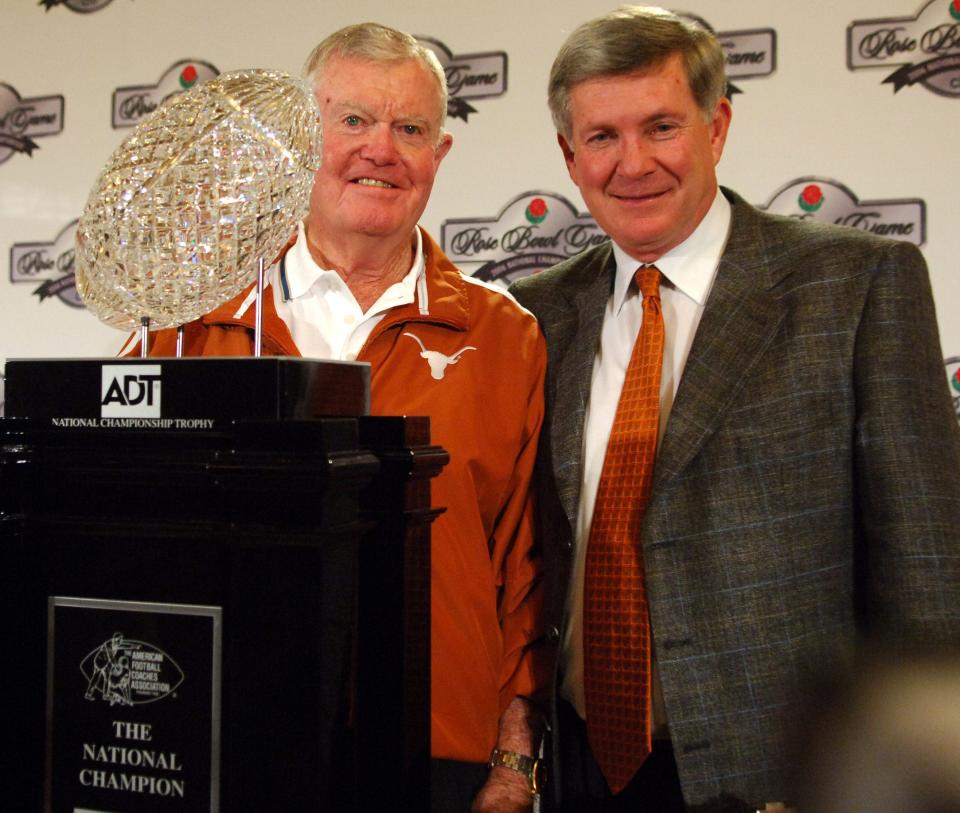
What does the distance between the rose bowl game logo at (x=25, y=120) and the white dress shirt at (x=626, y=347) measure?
2.40m

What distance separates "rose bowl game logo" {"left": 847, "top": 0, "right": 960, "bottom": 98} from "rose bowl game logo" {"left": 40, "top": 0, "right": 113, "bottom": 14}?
2292 mm

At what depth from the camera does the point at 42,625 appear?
3.49 feet

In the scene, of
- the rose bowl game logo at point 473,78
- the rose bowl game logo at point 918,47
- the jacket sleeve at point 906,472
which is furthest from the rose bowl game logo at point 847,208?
the jacket sleeve at point 906,472

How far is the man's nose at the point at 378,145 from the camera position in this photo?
1.75 metres

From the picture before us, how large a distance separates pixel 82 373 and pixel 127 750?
372mm

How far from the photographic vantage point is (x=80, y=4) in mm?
3447

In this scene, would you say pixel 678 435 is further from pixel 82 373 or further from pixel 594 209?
pixel 82 373

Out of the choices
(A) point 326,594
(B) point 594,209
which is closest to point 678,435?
(B) point 594,209

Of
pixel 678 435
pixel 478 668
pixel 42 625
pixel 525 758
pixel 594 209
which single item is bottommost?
pixel 525 758

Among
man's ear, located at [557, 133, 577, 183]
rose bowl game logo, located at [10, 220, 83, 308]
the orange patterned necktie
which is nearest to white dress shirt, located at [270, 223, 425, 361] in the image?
man's ear, located at [557, 133, 577, 183]

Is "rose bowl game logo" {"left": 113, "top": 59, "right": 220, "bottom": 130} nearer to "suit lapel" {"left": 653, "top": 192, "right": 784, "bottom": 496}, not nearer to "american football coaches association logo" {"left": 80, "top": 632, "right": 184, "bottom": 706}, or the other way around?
A: "suit lapel" {"left": 653, "top": 192, "right": 784, "bottom": 496}

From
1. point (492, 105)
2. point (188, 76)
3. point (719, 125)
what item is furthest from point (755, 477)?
point (188, 76)

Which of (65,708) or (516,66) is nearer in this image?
(65,708)

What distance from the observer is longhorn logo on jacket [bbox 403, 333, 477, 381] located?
1.66 metres
